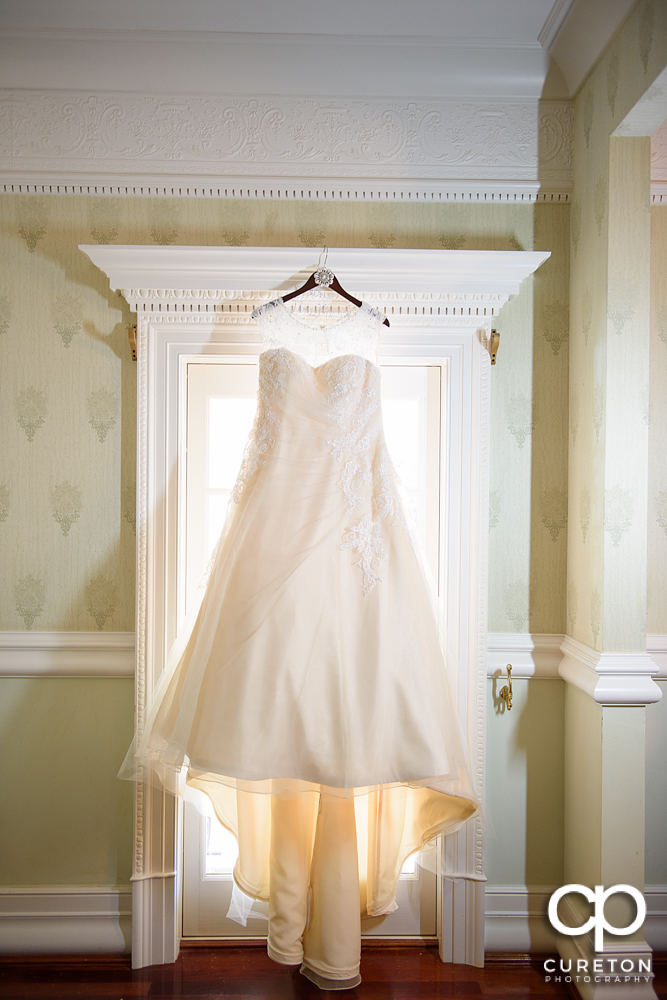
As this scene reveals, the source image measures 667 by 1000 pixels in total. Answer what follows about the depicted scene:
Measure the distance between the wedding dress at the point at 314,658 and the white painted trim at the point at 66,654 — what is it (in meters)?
0.26

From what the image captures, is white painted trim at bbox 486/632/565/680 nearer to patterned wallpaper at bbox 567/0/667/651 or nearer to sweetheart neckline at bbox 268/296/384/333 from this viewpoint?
patterned wallpaper at bbox 567/0/667/651

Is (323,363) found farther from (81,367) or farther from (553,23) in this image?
(553,23)

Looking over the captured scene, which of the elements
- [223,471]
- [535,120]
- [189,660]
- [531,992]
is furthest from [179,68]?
[531,992]

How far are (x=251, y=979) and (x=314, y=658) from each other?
113cm

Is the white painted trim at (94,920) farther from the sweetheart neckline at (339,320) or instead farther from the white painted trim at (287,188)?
the white painted trim at (287,188)

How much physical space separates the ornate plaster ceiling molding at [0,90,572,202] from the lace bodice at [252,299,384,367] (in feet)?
1.56

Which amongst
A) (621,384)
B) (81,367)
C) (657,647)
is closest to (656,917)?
(657,647)

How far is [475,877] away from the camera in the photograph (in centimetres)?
198

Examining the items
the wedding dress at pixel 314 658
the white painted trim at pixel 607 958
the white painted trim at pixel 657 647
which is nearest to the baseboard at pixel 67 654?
the wedding dress at pixel 314 658

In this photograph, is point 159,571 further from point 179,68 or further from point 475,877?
point 179,68

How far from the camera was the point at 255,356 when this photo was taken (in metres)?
2.04

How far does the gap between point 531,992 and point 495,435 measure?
69.0 inches

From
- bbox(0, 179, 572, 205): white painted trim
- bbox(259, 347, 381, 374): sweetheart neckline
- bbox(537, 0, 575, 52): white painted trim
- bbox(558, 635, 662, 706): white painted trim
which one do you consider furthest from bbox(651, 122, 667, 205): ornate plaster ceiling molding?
bbox(558, 635, 662, 706): white painted trim

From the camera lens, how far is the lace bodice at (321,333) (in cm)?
190
